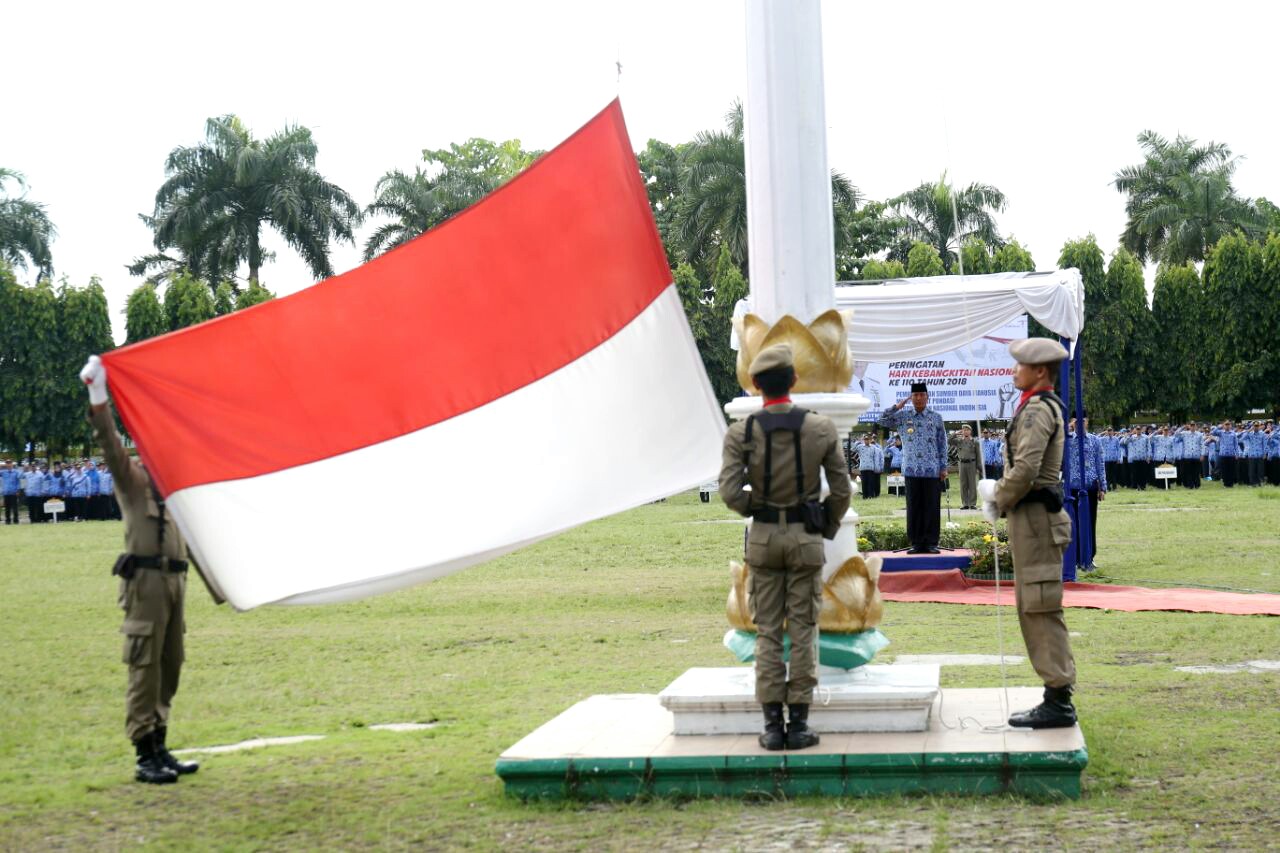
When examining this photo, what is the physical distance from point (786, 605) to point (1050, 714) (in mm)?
1265

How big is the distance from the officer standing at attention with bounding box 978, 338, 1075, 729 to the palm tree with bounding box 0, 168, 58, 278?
50631mm

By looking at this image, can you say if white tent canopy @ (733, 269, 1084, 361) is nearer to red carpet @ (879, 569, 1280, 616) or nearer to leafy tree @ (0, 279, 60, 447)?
Answer: red carpet @ (879, 569, 1280, 616)

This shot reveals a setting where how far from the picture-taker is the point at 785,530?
6.12 meters

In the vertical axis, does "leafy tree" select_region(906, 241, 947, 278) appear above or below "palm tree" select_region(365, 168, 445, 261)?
below

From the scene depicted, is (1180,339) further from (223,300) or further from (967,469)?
(223,300)

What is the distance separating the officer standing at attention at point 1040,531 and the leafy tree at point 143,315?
40944 mm

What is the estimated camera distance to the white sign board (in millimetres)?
21062

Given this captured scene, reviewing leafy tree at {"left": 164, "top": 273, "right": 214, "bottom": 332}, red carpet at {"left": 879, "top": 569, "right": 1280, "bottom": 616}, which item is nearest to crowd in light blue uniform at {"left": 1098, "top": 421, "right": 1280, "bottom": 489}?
red carpet at {"left": 879, "top": 569, "right": 1280, "bottom": 616}

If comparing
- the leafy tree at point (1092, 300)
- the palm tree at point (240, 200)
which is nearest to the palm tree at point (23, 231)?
the palm tree at point (240, 200)

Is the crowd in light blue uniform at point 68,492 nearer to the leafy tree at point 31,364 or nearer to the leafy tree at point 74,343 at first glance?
the leafy tree at point 31,364

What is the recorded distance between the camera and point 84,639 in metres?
12.5

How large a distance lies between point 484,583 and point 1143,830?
12132 millimetres

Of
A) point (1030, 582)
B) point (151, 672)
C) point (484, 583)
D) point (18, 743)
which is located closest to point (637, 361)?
point (1030, 582)

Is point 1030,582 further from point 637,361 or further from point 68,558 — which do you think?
point 68,558
